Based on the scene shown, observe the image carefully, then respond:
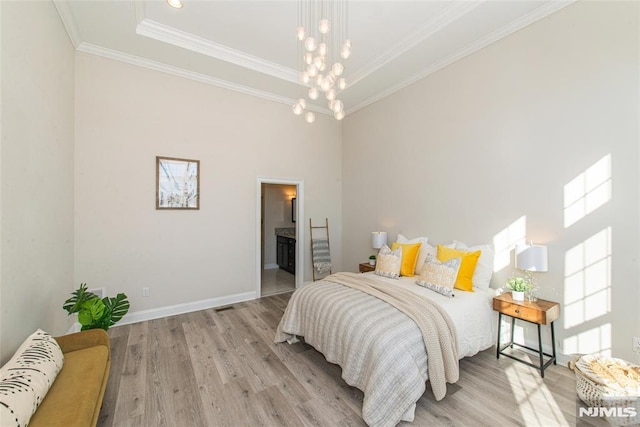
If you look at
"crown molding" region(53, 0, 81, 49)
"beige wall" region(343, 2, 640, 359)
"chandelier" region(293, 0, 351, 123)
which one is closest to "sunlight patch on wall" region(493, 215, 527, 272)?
"beige wall" region(343, 2, 640, 359)

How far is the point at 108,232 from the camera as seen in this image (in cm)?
332

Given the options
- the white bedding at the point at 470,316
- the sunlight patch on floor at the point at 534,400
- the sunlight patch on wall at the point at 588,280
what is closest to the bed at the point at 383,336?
the white bedding at the point at 470,316

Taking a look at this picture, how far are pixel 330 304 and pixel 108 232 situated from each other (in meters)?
3.10

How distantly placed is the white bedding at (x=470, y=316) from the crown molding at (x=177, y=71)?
12.8 feet

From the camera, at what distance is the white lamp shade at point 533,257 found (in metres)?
2.46

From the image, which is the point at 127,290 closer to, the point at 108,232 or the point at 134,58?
the point at 108,232

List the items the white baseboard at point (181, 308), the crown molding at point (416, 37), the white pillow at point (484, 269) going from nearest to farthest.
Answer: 1. the crown molding at point (416, 37)
2. the white pillow at point (484, 269)
3. the white baseboard at point (181, 308)

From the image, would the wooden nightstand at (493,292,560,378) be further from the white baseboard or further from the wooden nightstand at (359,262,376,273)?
the white baseboard

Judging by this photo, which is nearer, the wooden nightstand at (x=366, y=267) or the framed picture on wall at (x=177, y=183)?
the framed picture on wall at (x=177, y=183)

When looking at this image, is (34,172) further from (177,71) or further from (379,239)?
(379,239)

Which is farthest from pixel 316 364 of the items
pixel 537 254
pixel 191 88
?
pixel 191 88

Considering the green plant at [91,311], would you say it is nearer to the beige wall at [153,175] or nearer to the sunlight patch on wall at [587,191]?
the beige wall at [153,175]

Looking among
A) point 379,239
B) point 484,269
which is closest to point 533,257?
point 484,269

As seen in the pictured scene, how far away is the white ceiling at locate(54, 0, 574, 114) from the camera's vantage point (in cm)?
269
